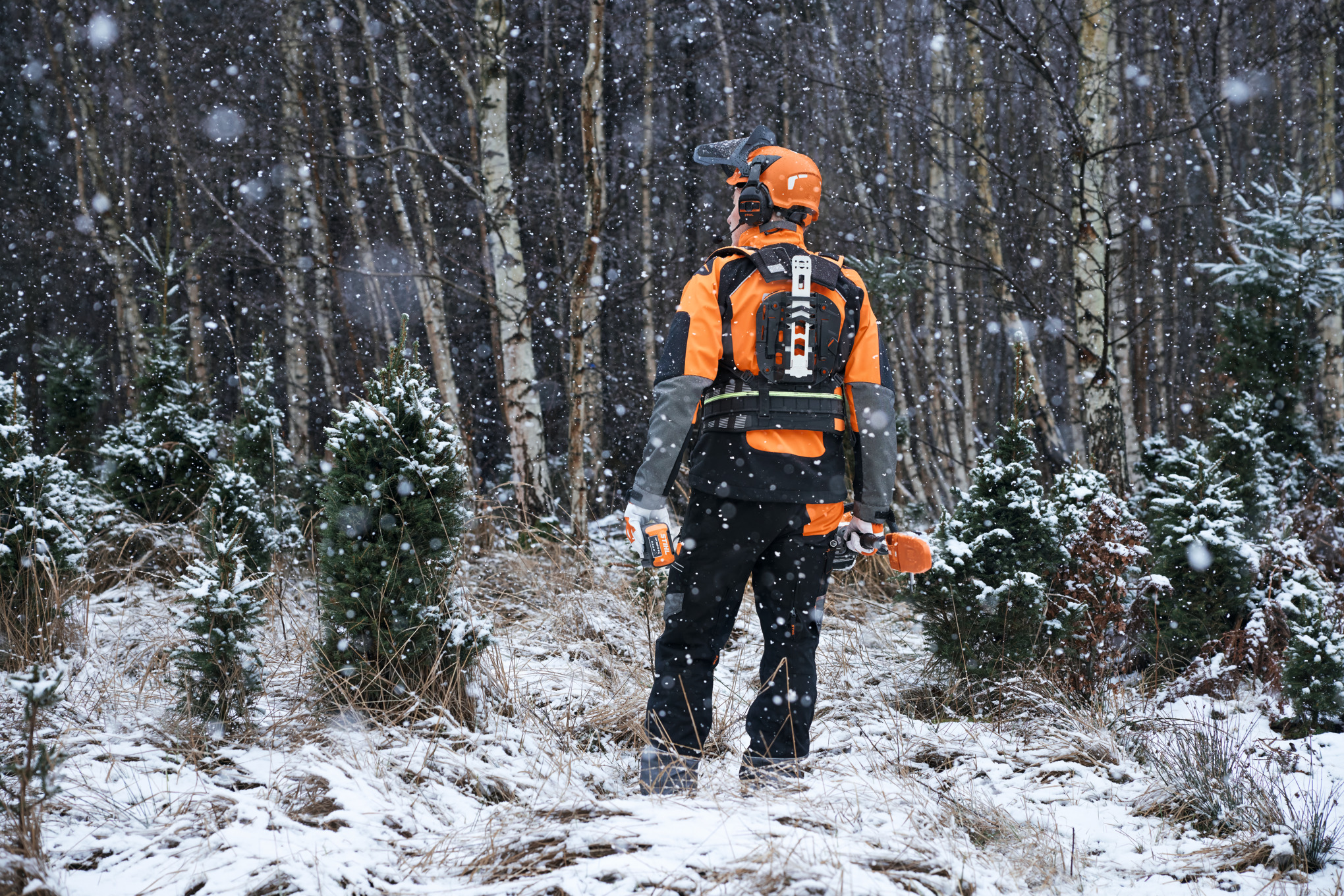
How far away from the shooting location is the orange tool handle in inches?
113

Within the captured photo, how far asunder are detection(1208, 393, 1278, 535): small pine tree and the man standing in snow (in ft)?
14.3

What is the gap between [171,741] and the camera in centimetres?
296

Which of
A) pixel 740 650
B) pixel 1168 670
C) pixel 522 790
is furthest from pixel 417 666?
pixel 1168 670

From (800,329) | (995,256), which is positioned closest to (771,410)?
(800,329)

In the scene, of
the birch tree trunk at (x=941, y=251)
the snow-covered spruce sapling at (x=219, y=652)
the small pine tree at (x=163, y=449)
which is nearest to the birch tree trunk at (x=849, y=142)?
the birch tree trunk at (x=941, y=251)

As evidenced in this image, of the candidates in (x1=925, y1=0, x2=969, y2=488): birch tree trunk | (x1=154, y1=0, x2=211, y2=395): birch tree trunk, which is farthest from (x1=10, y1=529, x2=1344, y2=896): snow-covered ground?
(x1=154, y1=0, x2=211, y2=395): birch tree trunk

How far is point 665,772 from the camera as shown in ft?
8.84

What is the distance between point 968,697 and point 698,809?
1.94 meters

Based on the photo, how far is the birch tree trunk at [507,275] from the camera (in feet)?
21.1

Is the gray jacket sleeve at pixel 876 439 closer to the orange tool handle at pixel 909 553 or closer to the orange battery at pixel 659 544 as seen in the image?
the orange tool handle at pixel 909 553

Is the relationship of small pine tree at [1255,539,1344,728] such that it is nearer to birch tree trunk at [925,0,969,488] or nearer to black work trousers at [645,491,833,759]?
black work trousers at [645,491,833,759]

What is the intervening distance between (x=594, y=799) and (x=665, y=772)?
11.6 inches

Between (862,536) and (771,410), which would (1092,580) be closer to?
(862,536)

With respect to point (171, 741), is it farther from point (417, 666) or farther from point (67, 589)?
point (67, 589)
